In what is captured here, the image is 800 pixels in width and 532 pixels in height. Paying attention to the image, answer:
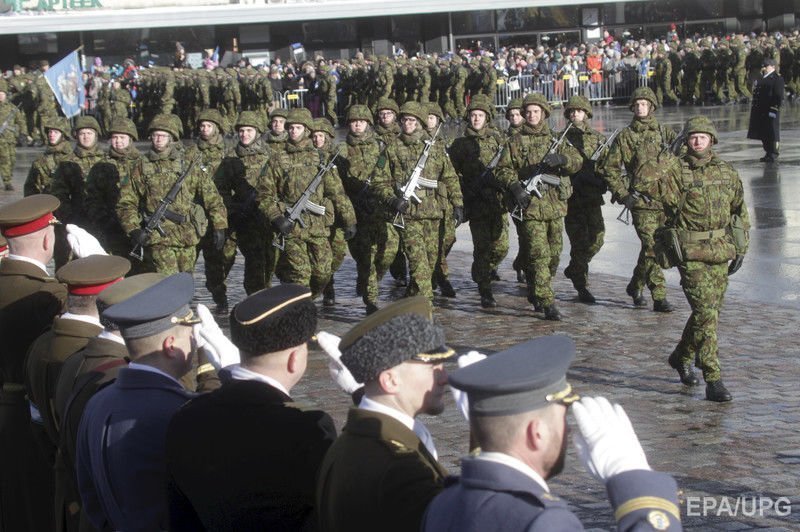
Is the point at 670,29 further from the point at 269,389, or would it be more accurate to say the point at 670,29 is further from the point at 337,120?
the point at 269,389

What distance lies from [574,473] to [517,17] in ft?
122

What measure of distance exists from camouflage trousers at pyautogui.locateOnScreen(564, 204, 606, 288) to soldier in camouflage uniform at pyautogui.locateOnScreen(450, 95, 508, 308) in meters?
0.66

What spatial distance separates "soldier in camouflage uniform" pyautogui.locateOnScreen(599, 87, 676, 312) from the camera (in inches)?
456

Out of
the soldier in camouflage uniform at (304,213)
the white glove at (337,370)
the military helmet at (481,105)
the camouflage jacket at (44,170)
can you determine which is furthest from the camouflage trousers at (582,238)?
the white glove at (337,370)

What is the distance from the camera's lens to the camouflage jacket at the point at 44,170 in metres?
13.1

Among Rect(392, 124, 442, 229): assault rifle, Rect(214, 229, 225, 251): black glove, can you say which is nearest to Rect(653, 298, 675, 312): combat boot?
Rect(392, 124, 442, 229): assault rifle

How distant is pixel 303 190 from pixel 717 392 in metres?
4.61

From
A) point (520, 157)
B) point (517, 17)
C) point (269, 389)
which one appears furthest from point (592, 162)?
point (517, 17)

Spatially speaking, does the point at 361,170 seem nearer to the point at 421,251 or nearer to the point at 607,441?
the point at 421,251

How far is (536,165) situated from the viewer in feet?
39.3

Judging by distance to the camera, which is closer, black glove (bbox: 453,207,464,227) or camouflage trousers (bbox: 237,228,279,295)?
black glove (bbox: 453,207,464,227)

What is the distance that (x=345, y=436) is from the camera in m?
3.47

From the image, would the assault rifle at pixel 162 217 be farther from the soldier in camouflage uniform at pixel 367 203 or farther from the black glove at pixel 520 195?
the black glove at pixel 520 195

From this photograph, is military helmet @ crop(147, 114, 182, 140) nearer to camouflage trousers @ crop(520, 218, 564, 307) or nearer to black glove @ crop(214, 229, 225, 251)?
black glove @ crop(214, 229, 225, 251)
